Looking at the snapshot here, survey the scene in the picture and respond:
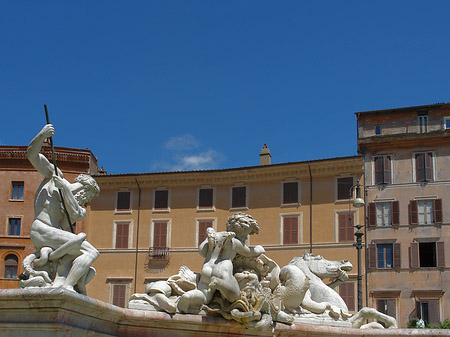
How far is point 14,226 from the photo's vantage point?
5378cm

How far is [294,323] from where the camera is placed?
370 inches

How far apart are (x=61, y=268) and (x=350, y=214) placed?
41.5 metres

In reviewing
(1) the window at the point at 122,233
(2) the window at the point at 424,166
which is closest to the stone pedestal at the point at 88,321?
(2) the window at the point at 424,166

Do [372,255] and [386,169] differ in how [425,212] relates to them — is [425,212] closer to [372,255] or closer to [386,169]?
[386,169]

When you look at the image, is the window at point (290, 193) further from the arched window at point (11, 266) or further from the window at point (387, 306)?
the arched window at point (11, 266)

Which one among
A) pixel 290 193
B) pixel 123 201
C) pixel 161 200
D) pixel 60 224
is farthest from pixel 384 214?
pixel 60 224

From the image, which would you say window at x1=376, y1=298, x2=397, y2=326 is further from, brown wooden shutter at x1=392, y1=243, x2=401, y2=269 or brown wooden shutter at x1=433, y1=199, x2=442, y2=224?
brown wooden shutter at x1=433, y1=199, x2=442, y2=224

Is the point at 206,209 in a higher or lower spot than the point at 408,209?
higher

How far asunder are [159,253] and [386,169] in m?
18.1

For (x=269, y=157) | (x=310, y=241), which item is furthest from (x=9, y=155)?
(x=310, y=241)

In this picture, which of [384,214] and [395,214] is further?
[384,214]

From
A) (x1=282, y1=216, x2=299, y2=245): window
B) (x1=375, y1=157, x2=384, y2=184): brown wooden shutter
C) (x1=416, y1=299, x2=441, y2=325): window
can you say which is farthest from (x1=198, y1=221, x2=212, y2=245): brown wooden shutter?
(x1=416, y1=299, x2=441, y2=325): window

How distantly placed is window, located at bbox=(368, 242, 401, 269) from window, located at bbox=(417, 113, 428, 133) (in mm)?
9152

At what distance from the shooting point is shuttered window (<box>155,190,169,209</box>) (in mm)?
54750
